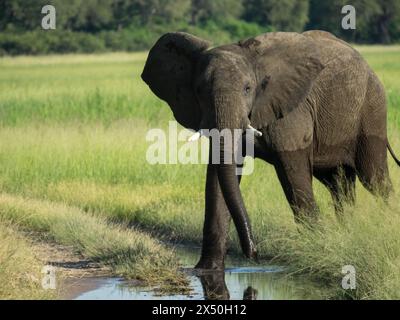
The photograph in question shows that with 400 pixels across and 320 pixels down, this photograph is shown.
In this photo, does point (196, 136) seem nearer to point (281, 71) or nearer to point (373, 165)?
point (281, 71)

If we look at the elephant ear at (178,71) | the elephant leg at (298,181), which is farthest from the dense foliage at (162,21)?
the elephant leg at (298,181)

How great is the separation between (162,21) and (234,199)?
52279mm

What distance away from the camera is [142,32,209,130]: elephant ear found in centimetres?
843

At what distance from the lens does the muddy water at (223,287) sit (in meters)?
7.80

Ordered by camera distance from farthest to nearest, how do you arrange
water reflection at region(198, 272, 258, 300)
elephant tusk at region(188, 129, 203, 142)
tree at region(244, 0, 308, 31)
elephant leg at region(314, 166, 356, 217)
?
tree at region(244, 0, 308, 31), elephant leg at region(314, 166, 356, 217), water reflection at region(198, 272, 258, 300), elephant tusk at region(188, 129, 203, 142)

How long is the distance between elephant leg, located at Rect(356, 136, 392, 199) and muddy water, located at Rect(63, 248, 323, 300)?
1345 millimetres

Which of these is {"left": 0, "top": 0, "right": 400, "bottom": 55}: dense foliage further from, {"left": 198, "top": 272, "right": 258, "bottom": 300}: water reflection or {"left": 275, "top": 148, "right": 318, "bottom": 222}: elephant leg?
{"left": 198, "top": 272, "right": 258, "bottom": 300}: water reflection

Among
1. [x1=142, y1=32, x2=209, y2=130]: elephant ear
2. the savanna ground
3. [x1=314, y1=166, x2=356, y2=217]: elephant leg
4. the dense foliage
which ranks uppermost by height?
[x1=142, y1=32, x2=209, y2=130]: elephant ear

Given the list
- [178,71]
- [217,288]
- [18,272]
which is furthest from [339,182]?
[18,272]

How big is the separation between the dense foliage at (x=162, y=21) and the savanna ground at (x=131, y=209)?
97.2 ft

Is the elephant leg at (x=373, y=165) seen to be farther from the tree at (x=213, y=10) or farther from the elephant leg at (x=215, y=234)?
the tree at (x=213, y=10)

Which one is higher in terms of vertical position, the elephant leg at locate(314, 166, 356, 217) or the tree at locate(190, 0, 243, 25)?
the elephant leg at locate(314, 166, 356, 217)

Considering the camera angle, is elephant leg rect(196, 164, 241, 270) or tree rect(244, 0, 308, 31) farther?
tree rect(244, 0, 308, 31)

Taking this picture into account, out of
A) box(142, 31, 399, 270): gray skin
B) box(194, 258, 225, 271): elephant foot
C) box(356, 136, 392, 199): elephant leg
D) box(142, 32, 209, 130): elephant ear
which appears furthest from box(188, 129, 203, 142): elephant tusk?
box(356, 136, 392, 199): elephant leg
